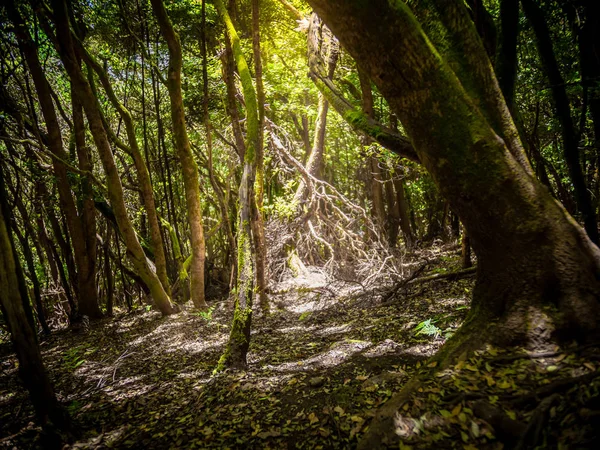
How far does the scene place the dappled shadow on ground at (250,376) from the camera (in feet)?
9.11

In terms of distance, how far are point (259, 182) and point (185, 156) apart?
5.19 ft

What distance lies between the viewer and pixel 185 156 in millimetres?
6695

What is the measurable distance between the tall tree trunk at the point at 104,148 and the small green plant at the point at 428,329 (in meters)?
5.08

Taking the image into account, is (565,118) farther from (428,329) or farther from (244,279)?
(244,279)

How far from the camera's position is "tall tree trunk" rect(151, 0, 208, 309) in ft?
19.6

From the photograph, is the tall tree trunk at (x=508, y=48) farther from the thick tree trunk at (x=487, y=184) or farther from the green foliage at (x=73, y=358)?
the green foliage at (x=73, y=358)

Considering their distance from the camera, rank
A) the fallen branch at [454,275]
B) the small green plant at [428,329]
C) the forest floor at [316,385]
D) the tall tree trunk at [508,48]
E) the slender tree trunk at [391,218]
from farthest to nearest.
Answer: the slender tree trunk at [391,218] → the fallen branch at [454,275] → the small green plant at [428,329] → the tall tree trunk at [508,48] → the forest floor at [316,385]

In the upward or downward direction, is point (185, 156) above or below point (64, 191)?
above

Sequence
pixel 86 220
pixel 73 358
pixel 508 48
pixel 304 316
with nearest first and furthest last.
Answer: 1. pixel 508 48
2. pixel 73 358
3. pixel 304 316
4. pixel 86 220

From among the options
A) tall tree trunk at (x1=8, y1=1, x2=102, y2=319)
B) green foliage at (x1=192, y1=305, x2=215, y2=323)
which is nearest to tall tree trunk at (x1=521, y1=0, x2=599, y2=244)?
green foliage at (x1=192, y1=305, x2=215, y2=323)

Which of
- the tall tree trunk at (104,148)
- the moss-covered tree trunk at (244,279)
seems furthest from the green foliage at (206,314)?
the moss-covered tree trunk at (244,279)

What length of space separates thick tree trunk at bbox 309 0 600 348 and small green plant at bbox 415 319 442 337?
113 cm

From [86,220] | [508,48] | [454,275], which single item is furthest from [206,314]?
[508,48]

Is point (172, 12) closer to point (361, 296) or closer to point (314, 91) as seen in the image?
point (314, 91)
